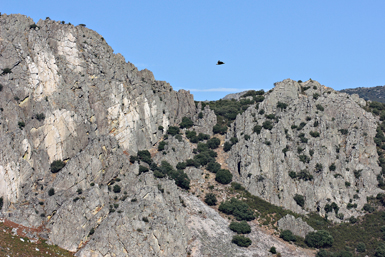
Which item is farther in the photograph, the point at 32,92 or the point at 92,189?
the point at 32,92

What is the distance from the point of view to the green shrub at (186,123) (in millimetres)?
139500

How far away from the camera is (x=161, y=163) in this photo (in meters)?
120

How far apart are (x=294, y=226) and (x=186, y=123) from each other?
46659 millimetres

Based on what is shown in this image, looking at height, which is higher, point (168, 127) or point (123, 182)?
point (168, 127)

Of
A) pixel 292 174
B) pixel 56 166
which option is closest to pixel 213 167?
pixel 292 174

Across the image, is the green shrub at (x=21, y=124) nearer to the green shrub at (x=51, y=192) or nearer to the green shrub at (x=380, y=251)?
the green shrub at (x=51, y=192)

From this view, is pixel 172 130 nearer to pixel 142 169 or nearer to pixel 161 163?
pixel 161 163

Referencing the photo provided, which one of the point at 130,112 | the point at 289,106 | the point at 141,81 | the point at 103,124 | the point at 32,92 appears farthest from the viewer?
the point at 289,106

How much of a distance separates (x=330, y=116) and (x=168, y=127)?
1787 inches

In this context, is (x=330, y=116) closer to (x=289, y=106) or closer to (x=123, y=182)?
(x=289, y=106)

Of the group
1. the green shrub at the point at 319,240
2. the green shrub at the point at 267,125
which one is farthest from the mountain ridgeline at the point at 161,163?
the green shrub at the point at 267,125

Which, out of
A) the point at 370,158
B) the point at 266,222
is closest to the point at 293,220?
the point at 266,222

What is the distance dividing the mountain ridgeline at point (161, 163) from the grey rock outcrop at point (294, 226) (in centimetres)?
22

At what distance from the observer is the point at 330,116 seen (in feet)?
445
